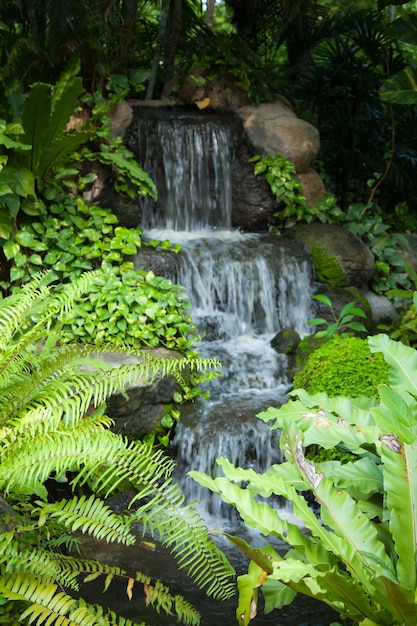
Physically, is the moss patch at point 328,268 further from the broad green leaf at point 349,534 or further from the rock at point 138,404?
the broad green leaf at point 349,534

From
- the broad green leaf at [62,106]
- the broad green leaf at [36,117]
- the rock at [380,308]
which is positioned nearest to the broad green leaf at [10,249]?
the broad green leaf at [36,117]

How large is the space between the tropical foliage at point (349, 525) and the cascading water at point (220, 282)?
242 cm

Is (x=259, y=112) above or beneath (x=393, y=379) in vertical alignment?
above

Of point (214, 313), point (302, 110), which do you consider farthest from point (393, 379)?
point (302, 110)

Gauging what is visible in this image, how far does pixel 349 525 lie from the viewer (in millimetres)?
2359

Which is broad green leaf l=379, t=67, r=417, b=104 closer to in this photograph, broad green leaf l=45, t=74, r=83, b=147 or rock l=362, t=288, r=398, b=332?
rock l=362, t=288, r=398, b=332

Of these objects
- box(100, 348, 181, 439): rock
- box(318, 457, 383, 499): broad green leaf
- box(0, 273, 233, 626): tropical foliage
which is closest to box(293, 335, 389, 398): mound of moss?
box(100, 348, 181, 439): rock

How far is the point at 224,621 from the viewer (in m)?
3.61

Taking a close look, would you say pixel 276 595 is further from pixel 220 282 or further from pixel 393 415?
pixel 220 282

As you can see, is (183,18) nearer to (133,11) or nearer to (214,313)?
(133,11)

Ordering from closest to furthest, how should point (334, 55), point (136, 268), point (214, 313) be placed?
point (136, 268) < point (214, 313) < point (334, 55)

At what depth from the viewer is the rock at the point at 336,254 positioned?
7199mm

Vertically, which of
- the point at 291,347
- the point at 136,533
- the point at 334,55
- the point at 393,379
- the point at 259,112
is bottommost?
the point at 136,533

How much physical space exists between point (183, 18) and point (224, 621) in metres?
7.16
